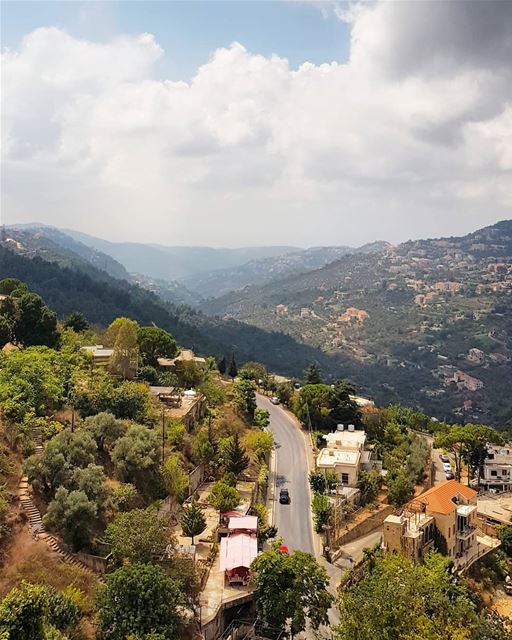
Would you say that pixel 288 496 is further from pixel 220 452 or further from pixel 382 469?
pixel 382 469

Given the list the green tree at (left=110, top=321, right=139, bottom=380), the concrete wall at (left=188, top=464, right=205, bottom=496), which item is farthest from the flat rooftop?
the green tree at (left=110, top=321, right=139, bottom=380)

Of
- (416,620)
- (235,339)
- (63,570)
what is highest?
(63,570)

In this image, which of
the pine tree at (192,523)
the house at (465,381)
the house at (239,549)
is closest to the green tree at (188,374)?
the house at (239,549)

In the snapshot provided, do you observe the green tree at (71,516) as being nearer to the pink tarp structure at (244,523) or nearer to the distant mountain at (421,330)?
the pink tarp structure at (244,523)

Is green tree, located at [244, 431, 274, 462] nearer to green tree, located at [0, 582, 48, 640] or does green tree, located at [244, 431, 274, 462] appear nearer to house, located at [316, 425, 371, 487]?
house, located at [316, 425, 371, 487]

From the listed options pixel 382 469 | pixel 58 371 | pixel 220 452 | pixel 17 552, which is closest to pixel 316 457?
pixel 382 469

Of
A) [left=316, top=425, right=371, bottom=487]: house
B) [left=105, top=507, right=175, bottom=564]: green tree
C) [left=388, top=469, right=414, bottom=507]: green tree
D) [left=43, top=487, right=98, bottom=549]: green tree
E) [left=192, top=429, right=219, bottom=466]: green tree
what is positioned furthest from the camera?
[left=316, top=425, right=371, bottom=487]: house
